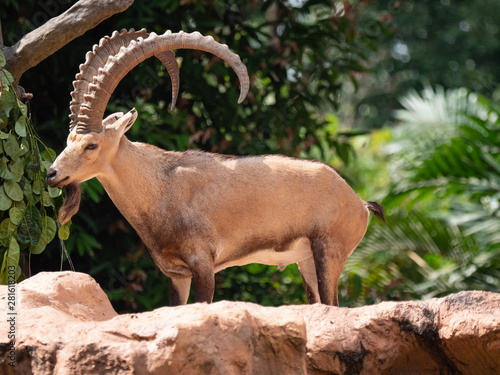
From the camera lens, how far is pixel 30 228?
5574mm

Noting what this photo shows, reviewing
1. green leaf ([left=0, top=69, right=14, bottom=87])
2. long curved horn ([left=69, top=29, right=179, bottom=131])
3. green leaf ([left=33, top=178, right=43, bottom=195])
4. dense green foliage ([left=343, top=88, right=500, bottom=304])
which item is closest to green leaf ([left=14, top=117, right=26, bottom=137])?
green leaf ([left=0, top=69, right=14, bottom=87])

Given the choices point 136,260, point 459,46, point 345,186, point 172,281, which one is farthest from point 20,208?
point 459,46

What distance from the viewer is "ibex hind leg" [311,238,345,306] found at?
542 cm

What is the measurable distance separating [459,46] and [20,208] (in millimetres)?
Result: 19893

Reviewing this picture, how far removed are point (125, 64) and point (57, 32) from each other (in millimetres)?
1256

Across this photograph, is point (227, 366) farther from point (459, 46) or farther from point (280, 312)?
point (459, 46)

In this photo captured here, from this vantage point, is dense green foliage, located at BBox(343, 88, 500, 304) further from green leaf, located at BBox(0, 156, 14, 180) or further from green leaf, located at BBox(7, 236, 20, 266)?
green leaf, located at BBox(0, 156, 14, 180)

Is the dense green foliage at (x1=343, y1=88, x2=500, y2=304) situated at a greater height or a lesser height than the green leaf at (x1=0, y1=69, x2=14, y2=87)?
lesser

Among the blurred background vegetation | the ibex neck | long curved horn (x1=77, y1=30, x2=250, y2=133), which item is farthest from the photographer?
the blurred background vegetation

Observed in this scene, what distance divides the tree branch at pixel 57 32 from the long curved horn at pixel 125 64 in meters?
1.00

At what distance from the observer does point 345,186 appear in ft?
18.5

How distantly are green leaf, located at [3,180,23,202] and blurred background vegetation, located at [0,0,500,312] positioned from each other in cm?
174

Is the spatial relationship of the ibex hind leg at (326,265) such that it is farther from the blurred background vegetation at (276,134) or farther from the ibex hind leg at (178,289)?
the blurred background vegetation at (276,134)

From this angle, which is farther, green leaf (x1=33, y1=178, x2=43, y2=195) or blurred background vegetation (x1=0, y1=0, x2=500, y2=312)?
blurred background vegetation (x1=0, y1=0, x2=500, y2=312)
